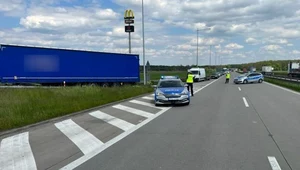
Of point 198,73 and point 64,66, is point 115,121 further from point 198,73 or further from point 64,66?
point 198,73

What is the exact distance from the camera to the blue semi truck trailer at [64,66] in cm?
2316

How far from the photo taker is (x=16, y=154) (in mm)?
6230

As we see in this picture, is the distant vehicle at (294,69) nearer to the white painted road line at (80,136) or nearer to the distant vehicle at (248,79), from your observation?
the distant vehicle at (248,79)

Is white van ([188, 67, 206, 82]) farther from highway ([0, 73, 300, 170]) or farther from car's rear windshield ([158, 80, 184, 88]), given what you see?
highway ([0, 73, 300, 170])

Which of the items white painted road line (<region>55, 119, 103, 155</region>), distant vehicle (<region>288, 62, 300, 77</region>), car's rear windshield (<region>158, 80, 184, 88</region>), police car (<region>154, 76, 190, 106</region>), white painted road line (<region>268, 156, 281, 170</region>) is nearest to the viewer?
white painted road line (<region>268, 156, 281, 170</region>)

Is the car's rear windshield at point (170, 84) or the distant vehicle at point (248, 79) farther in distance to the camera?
the distant vehicle at point (248, 79)

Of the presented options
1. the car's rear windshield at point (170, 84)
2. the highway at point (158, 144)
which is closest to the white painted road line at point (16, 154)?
the highway at point (158, 144)

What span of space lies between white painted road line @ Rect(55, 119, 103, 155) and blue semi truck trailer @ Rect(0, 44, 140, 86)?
1514cm

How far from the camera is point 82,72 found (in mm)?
27656

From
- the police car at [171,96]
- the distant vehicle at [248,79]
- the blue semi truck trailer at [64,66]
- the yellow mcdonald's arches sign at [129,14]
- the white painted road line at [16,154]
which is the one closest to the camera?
the white painted road line at [16,154]

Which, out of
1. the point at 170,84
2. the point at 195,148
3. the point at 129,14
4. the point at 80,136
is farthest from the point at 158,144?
the point at 129,14

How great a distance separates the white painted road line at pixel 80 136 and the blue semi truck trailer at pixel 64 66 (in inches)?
596

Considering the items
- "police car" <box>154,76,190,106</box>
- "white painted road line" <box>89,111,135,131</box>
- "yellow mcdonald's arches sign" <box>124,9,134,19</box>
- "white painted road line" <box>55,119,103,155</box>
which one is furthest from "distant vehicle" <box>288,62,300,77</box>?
"white painted road line" <box>55,119,103,155</box>

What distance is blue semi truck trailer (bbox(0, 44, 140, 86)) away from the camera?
2316 centimetres
